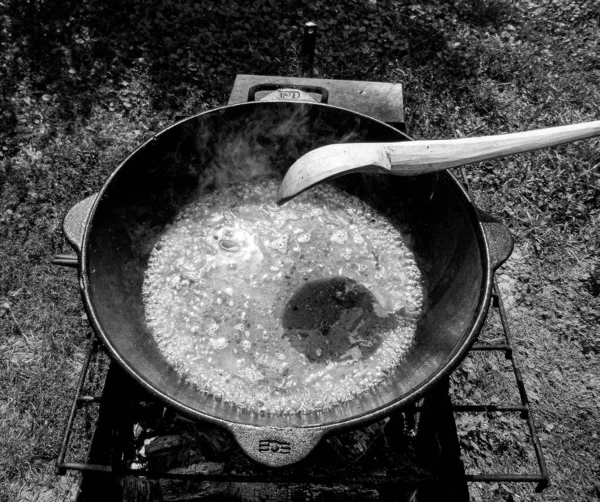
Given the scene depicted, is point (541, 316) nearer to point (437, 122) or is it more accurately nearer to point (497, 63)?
point (437, 122)

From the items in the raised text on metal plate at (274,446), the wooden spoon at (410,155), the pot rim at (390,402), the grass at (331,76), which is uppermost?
the wooden spoon at (410,155)

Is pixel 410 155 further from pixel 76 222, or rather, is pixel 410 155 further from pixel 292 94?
pixel 76 222

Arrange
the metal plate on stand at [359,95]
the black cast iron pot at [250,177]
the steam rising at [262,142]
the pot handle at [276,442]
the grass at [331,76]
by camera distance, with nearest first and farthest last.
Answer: the pot handle at [276,442] → the black cast iron pot at [250,177] → the steam rising at [262,142] → the metal plate on stand at [359,95] → the grass at [331,76]

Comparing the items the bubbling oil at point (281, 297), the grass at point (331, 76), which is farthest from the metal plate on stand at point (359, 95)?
the grass at point (331, 76)

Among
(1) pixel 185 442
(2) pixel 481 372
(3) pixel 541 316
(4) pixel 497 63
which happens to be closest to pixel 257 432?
(1) pixel 185 442

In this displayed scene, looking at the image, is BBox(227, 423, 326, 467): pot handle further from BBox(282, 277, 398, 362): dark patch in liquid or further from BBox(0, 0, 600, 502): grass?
BBox(0, 0, 600, 502): grass

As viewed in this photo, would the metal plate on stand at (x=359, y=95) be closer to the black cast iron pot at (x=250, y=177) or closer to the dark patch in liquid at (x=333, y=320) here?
the black cast iron pot at (x=250, y=177)
